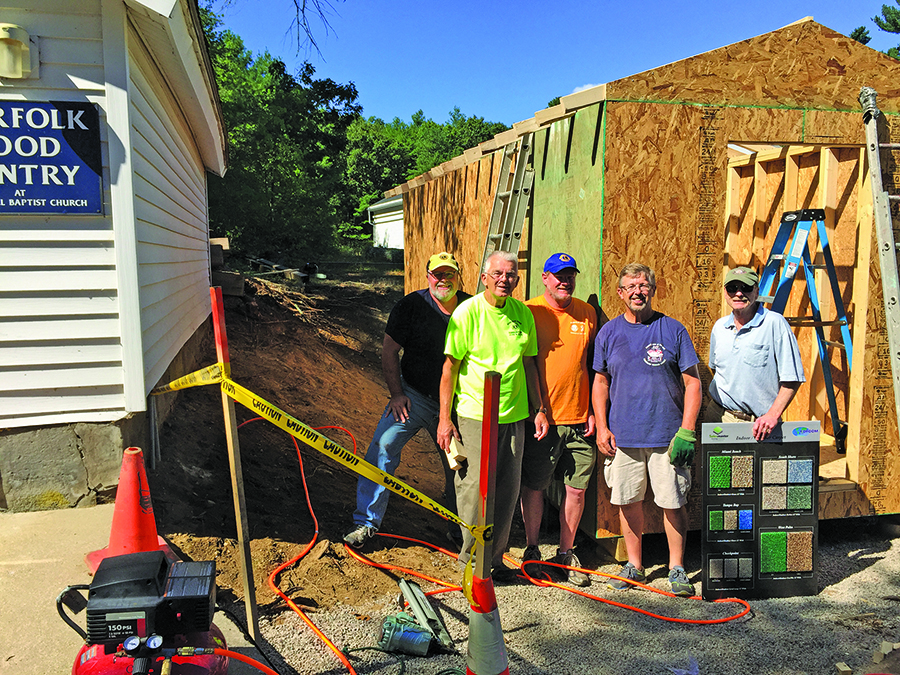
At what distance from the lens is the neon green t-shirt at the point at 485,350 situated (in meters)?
4.02

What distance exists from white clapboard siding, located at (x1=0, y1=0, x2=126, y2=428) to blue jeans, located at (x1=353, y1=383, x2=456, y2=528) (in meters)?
1.74

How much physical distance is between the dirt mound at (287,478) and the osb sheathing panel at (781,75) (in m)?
3.69

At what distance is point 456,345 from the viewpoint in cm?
402

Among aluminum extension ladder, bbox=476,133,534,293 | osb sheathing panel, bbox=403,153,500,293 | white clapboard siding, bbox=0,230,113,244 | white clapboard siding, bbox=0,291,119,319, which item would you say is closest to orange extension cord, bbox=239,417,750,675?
white clapboard siding, bbox=0,291,119,319

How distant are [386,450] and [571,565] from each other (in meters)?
1.54

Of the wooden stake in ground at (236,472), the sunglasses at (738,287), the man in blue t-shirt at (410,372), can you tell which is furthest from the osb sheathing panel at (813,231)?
the wooden stake in ground at (236,472)

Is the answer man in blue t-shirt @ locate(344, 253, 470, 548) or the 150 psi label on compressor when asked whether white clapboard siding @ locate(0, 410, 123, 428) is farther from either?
the 150 psi label on compressor

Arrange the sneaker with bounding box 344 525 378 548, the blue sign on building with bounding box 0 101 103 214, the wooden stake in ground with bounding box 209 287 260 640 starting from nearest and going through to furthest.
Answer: the wooden stake in ground with bounding box 209 287 260 640, the blue sign on building with bounding box 0 101 103 214, the sneaker with bounding box 344 525 378 548

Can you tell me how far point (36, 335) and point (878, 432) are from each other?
6.04m

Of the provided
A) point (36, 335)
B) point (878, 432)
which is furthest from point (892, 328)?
point (36, 335)

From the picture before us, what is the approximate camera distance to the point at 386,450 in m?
4.56

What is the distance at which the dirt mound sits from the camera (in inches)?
163

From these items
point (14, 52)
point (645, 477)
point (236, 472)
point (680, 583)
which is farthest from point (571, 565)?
point (14, 52)

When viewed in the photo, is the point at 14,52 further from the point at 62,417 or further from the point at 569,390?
the point at 569,390
